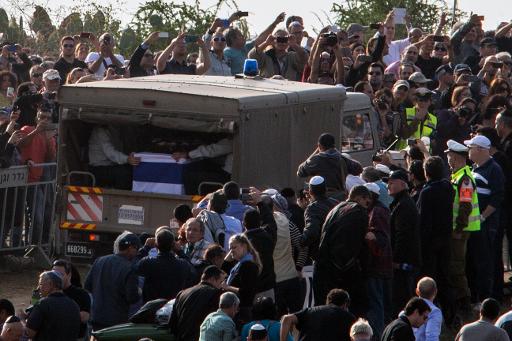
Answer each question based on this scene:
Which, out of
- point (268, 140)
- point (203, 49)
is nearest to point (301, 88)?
point (268, 140)

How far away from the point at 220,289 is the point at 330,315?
0.96 m

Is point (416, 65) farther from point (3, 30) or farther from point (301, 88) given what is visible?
point (3, 30)

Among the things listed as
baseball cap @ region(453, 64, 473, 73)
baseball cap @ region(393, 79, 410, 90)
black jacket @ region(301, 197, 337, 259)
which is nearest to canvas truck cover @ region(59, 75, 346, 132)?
black jacket @ region(301, 197, 337, 259)

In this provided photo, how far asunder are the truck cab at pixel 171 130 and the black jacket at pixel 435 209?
191cm

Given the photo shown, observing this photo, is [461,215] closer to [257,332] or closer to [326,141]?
[326,141]

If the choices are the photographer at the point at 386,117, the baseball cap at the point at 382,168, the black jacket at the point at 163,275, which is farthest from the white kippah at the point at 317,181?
the photographer at the point at 386,117

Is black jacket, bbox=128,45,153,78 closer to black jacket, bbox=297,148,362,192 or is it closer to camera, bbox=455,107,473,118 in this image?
camera, bbox=455,107,473,118

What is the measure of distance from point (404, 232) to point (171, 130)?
350 centimetres

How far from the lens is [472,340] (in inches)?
508

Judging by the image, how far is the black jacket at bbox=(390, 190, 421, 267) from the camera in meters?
16.1

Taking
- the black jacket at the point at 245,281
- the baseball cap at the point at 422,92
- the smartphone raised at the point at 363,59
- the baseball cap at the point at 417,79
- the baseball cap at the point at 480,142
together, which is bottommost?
the black jacket at the point at 245,281

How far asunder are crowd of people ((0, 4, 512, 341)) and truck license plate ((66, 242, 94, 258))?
1043 millimetres

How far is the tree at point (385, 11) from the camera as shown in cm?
3334

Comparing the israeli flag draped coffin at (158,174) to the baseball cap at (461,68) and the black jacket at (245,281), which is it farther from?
the baseball cap at (461,68)
